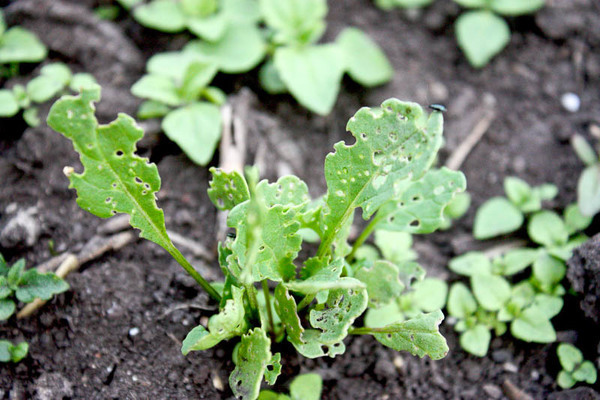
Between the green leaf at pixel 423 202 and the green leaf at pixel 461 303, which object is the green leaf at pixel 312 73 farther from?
the green leaf at pixel 461 303

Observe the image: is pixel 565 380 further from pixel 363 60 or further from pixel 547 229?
pixel 363 60

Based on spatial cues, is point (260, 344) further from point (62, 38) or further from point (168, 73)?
point (62, 38)

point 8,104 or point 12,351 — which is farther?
point 8,104

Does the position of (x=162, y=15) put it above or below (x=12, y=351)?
above

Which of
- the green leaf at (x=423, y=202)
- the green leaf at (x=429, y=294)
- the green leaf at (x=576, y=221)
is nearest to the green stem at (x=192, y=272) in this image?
the green leaf at (x=423, y=202)

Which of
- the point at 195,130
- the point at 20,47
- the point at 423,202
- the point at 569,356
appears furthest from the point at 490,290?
the point at 20,47

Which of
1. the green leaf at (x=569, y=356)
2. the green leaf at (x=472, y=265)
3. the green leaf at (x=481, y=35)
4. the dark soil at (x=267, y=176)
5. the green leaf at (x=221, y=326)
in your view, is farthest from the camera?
the green leaf at (x=481, y=35)
